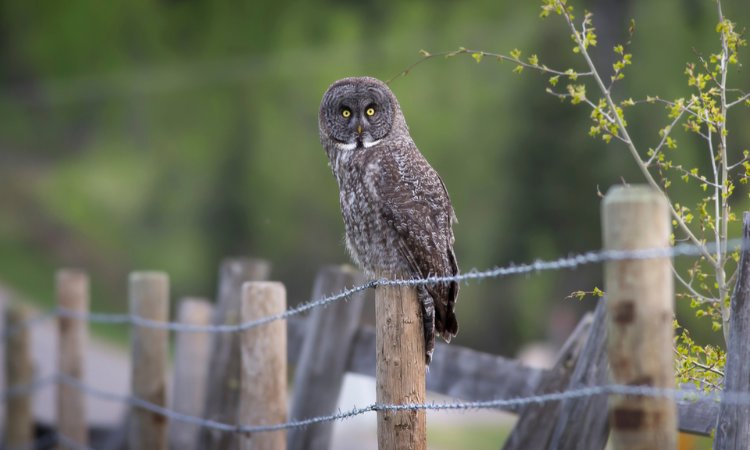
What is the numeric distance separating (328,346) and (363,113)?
0.81 meters

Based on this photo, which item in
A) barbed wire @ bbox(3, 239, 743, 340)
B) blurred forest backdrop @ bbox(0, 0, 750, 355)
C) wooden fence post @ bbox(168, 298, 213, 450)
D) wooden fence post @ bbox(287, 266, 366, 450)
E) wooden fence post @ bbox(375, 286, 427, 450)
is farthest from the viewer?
blurred forest backdrop @ bbox(0, 0, 750, 355)

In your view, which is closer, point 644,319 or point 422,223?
point 644,319

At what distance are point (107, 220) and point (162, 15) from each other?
3151mm

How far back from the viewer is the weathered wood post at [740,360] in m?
1.10

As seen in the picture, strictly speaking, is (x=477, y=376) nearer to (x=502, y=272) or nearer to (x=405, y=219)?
(x=405, y=219)

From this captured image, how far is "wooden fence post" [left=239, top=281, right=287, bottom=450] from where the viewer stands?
1.77 metres

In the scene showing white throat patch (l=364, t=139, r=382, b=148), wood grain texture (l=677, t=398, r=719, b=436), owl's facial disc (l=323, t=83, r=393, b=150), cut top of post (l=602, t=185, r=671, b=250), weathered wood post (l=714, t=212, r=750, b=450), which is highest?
owl's facial disc (l=323, t=83, r=393, b=150)

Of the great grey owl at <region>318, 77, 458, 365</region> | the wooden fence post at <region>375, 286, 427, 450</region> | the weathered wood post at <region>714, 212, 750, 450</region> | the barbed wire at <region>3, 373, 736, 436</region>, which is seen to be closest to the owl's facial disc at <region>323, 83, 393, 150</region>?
the great grey owl at <region>318, 77, 458, 365</region>

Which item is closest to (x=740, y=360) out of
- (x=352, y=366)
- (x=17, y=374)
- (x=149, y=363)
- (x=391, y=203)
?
(x=391, y=203)

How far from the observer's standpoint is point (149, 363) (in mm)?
2441

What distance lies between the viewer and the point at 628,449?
2.88 feet

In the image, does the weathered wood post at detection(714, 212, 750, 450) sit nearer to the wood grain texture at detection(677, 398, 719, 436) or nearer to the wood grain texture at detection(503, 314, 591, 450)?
the wood grain texture at detection(677, 398, 719, 436)

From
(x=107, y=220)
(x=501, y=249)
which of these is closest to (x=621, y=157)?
(x=501, y=249)

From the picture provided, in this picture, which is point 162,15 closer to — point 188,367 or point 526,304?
point 526,304
